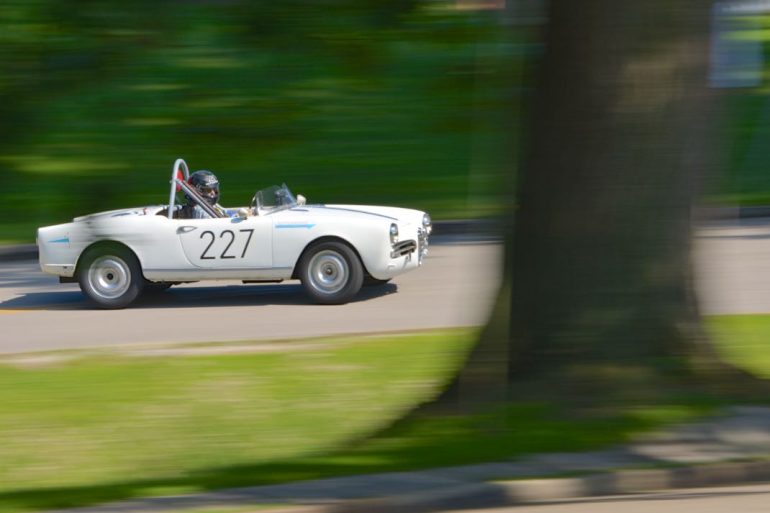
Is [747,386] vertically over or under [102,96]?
under

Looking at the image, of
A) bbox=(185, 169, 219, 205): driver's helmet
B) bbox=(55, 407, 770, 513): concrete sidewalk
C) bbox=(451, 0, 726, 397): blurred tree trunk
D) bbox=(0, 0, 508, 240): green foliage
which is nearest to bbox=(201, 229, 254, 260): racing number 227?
bbox=(185, 169, 219, 205): driver's helmet

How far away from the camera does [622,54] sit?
593cm

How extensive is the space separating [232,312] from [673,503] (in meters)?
7.56

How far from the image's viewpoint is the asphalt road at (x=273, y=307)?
442 inches

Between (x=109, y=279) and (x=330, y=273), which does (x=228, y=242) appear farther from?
(x=109, y=279)

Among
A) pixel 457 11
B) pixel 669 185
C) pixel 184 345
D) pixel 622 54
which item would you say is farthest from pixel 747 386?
pixel 184 345

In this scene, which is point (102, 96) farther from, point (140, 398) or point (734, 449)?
point (140, 398)

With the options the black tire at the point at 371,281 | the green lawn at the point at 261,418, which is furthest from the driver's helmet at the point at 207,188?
the green lawn at the point at 261,418

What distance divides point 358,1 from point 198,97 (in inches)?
25.4

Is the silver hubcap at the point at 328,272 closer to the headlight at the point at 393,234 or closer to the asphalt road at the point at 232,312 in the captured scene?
the asphalt road at the point at 232,312

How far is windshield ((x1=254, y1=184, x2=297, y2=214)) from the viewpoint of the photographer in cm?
1287

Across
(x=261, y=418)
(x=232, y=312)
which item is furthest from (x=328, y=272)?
(x=261, y=418)

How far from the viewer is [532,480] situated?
5.57 metres

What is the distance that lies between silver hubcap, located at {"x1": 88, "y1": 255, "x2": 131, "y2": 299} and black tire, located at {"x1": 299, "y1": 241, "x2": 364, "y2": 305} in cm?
191
